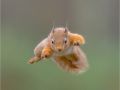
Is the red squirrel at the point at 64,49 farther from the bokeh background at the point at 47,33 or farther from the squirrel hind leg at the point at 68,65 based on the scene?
the bokeh background at the point at 47,33

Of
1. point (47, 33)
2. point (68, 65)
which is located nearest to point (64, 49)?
point (68, 65)

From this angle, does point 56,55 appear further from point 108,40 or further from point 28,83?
point 108,40

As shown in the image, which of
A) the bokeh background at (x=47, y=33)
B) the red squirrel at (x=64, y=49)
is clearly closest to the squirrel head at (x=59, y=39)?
the red squirrel at (x=64, y=49)

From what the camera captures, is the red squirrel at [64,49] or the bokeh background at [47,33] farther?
the bokeh background at [47,33]

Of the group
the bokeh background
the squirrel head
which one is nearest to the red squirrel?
the squirrel head

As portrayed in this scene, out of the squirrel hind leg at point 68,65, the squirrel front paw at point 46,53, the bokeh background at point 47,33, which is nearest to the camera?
the squirrel front paw at point 46,53

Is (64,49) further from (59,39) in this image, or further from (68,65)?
(68,65)
